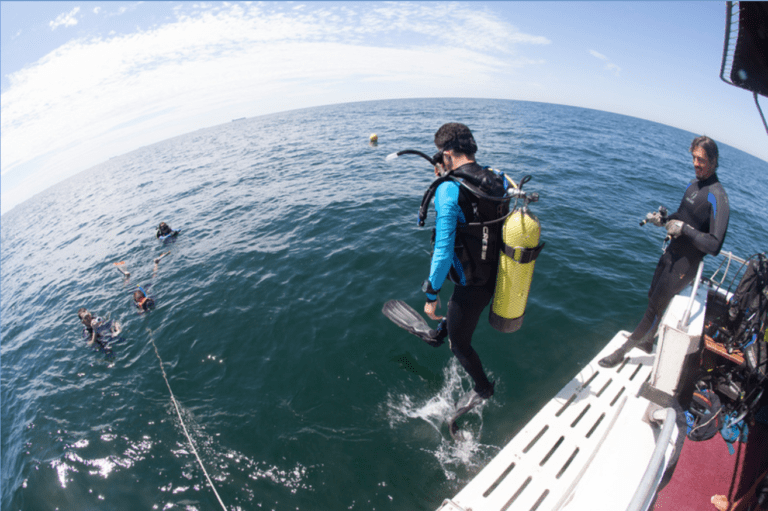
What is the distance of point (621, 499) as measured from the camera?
1854 mm

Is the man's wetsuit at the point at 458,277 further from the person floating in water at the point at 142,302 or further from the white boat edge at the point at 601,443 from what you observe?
the person floating in water at the point at 142,302

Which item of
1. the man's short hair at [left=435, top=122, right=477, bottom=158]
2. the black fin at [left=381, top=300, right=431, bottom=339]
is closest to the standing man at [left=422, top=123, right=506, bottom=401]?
the man's short hair at [left=435, top=122, right=477, bottom=158]

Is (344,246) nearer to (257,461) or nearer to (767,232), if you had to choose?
(257,461)

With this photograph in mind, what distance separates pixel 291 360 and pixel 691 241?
6.35m

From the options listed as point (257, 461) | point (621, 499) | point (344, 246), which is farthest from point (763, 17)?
point (344, 246)

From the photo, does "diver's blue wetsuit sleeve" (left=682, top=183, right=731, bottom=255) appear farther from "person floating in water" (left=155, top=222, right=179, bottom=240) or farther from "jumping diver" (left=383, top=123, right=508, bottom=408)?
"person floating in water" (left=155, top=222, right=179, bottom=240)

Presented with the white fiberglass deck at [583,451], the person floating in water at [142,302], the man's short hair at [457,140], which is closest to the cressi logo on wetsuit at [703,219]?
the white fiberglass deck at [583,451]

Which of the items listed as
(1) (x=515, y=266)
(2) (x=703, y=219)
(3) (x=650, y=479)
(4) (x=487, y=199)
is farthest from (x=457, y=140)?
(2) (x=703, y=219)

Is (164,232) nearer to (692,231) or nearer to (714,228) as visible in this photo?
(692,231)

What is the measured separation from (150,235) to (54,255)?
30.5 ft

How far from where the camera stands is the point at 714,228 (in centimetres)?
312

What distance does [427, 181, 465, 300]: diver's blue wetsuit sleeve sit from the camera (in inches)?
98.0

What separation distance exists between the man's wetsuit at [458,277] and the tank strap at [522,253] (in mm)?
256

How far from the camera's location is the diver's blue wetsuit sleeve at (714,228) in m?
3.04
